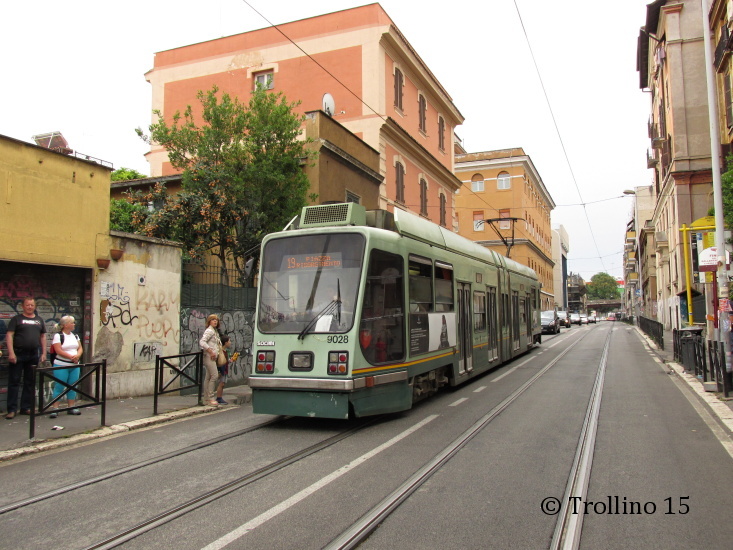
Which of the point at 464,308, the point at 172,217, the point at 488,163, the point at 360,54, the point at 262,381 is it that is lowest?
the point at 262,381

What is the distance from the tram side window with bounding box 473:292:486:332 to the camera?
40.9 ft

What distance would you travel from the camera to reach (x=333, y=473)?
5.63m

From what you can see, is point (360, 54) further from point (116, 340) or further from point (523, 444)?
point (523, 444)

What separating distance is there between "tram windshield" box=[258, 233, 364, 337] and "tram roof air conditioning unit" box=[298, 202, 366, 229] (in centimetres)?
52

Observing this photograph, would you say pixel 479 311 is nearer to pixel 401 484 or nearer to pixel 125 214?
pixel 401 484

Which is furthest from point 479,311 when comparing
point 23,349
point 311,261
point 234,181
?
point 23,349

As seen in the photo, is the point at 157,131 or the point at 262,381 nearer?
the point at 262,381

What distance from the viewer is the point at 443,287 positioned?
1034 cm

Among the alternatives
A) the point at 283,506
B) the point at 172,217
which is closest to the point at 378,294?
the point at 283,506

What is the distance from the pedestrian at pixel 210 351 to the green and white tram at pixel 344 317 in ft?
7.78

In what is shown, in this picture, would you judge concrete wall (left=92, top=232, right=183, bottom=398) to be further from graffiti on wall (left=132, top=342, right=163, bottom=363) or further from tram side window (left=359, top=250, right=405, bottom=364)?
tram side window (left=359, top=250, right=405, bottom=364)

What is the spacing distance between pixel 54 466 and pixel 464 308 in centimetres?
784

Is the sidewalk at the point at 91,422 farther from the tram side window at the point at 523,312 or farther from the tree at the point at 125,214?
the tram side window at the point at 523,312

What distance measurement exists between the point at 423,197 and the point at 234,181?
1571cm
